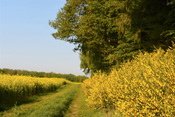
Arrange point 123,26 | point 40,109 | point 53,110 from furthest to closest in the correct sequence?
1. point 123,26
2. point 40,109
3. point 53,110

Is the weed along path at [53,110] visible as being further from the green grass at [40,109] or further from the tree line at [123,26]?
the tree line at [123,26]

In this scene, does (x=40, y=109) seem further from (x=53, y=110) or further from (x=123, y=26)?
(x=123, y=26)

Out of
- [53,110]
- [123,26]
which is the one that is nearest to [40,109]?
[53,110]

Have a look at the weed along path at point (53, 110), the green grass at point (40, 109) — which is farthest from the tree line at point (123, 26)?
the green grass at point (40, 109)

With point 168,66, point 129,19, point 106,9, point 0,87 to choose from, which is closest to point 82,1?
point 106,9

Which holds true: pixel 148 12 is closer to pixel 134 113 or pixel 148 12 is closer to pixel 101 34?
pixel 101 34

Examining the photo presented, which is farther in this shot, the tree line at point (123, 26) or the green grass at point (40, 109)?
the tree line at point (123, 26)

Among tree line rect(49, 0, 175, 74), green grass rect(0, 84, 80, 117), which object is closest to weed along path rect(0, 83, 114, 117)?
green grass rect(0, 84, 80, 117)

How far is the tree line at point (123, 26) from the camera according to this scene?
14.6 m

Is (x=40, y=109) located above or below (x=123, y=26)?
below

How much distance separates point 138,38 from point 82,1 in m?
10.5

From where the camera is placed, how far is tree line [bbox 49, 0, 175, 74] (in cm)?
1458

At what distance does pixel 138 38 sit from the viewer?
14.6m

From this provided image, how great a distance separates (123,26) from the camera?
14.7 meters
